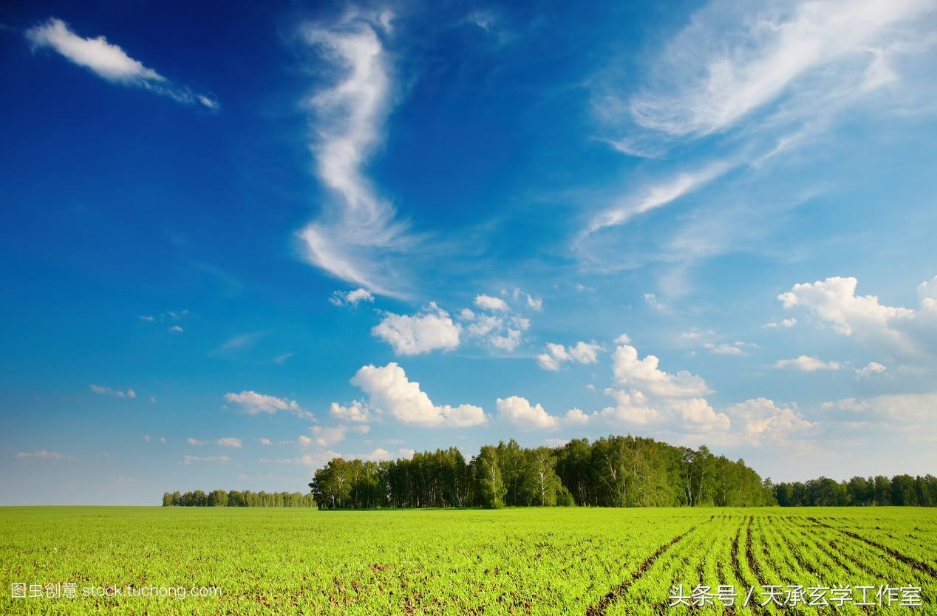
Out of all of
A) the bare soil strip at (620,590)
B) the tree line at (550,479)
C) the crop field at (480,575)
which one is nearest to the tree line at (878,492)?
the tree line at (550,479)

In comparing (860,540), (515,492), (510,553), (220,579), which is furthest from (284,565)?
(515,492)

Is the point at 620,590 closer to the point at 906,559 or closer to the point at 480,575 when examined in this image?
the point at 480,575

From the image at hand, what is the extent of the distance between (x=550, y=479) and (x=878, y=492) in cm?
15769

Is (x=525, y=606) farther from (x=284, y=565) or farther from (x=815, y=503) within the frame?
(x=815, y=503)

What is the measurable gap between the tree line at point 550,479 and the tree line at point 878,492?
169 feet

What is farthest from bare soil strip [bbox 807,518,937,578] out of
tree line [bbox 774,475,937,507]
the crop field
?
tree line [bbox 774,475,937,507]

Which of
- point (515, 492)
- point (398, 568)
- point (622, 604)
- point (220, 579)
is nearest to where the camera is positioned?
point (622, 604)

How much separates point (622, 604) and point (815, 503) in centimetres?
24233

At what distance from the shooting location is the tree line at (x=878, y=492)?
530 ft

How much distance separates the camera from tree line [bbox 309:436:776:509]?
108 metres

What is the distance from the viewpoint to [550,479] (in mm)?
108312

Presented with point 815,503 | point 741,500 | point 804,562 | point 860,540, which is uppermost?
point 804,562

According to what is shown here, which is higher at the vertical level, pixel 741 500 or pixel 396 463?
pixel 396 463

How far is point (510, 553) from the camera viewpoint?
2927cm
